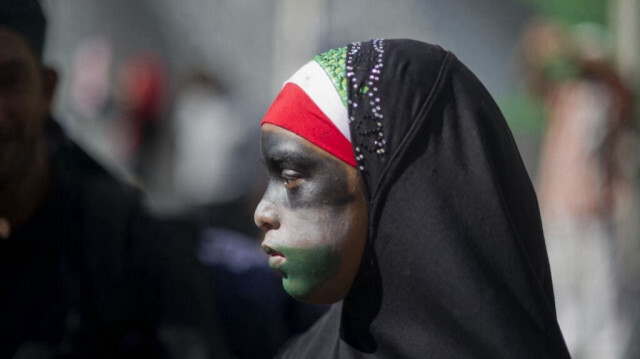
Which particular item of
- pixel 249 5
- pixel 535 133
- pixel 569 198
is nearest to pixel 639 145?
Answer: pixel 569 198

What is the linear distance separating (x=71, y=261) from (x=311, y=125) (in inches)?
46.6

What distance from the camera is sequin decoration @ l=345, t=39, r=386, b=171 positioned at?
2621mm

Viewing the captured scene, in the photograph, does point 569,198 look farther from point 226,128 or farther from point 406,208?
point 406,208

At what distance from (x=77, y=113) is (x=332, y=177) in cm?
882

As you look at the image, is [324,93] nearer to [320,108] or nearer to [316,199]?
[320,108]

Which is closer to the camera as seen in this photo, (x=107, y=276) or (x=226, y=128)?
(x=107, y=276)

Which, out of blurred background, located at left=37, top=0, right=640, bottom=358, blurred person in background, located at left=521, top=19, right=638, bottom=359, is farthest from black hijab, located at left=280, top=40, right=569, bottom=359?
blurred person in background, located at left=521, top=19, right=638, bottom=359

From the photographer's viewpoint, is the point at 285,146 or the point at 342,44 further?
the point at 342,44

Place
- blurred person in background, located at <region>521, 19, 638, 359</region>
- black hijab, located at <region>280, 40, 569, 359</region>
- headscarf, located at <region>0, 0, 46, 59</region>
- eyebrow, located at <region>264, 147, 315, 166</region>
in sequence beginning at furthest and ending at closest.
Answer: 1. blurred person in background, located at <region>521, 19, 638, 359</region>
2. headscarf, located at <region>0, 0, 46, 59</region>
3. eyebrow, located at <region>264, 147, 315, 166</region>
4. black hijab, located at <region>280, 40, 569, 359</region>

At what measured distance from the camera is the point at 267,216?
2.71 meters

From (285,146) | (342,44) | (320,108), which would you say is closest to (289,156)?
(285,146)

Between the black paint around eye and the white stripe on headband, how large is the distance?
0.08 meters

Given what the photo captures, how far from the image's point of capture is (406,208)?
8.54 ft

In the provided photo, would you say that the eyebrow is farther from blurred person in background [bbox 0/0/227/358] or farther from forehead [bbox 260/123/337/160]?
blurred person in background [bbox 0/0/227/358]
